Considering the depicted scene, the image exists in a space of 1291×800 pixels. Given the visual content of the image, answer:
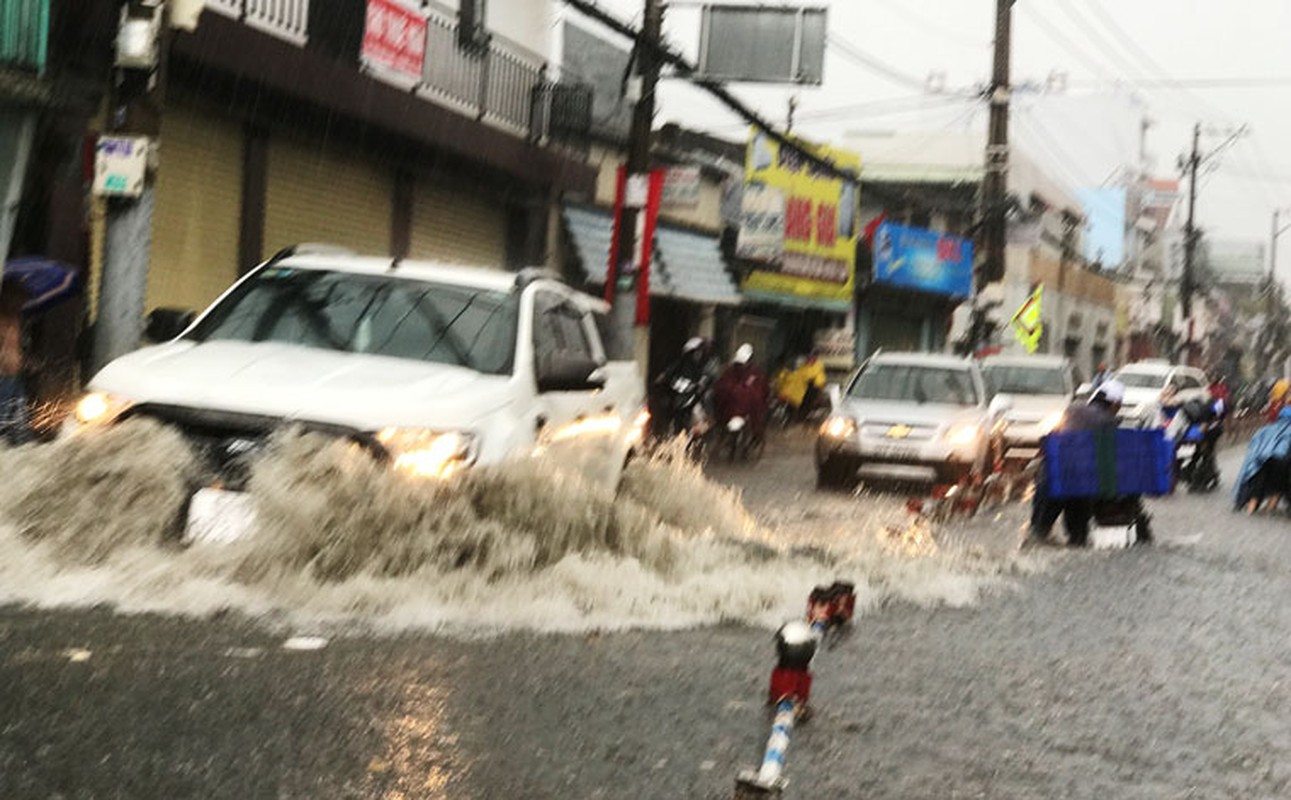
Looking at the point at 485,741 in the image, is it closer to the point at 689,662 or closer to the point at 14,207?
the point at 689,662

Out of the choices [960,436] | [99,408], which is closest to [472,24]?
[960,436]

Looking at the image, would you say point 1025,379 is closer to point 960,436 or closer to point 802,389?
point 802,389

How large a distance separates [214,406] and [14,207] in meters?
7.18

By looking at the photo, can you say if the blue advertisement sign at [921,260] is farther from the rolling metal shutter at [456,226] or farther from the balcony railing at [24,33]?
the balcony railing at [24,33]

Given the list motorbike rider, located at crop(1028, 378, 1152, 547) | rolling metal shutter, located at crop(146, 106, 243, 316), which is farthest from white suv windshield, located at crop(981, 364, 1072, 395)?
rolling metal shutter, located at crop(146, 106, 243, 316)

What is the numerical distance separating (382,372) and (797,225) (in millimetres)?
25958

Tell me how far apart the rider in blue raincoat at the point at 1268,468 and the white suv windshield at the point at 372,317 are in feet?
38.0

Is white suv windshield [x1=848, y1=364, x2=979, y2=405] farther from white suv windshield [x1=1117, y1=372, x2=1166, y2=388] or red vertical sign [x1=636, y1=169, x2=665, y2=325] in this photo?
white suv windshield [x1=1117, y1=372, x2=1166, y2=388]

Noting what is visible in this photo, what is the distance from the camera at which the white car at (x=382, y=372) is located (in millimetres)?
7215

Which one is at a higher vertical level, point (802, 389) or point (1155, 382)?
point (1155, 382)

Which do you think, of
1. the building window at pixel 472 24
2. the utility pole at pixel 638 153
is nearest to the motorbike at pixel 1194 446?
the utility pole at pixel 638 153

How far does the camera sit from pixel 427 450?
7.25 meters

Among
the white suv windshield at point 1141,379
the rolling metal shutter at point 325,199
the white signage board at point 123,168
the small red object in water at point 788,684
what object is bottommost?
the small red object in water at point 788,684

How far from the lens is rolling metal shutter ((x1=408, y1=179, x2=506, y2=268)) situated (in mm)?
20844
